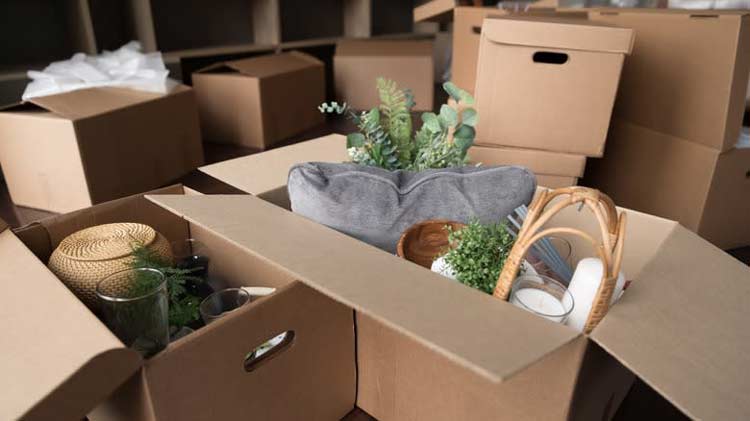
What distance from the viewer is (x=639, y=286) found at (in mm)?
567

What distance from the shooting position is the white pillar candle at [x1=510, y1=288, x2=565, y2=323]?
581mm

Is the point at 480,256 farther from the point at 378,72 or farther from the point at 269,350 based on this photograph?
the point at 378,72

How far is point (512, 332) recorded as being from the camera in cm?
46

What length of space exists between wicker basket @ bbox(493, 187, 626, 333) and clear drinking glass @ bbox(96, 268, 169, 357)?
1.32ft

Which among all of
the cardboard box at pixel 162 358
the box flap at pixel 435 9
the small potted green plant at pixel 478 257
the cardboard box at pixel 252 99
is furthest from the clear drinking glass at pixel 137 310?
the box flap at pixel 435 9

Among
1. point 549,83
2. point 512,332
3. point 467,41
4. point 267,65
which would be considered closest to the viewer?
point 512,332

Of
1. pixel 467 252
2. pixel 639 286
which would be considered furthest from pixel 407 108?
pixel 639 286

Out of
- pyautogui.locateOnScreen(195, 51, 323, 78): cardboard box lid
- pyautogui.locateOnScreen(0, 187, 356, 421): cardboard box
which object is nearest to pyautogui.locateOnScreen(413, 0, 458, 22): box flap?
pyautogui.locateOnScreen(195, 51, 323, 78): cardboard box lid

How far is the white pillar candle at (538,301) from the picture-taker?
0.58m

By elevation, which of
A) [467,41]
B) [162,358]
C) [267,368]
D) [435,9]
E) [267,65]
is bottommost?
[267,368]

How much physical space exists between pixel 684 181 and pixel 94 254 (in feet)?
4.30

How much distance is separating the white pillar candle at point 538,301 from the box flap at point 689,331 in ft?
0.24

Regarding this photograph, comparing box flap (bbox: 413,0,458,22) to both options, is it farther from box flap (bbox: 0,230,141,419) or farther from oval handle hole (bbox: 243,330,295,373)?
box flap (bbox: 0,230,141,419)

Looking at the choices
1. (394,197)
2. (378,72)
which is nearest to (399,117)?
(394,197)
